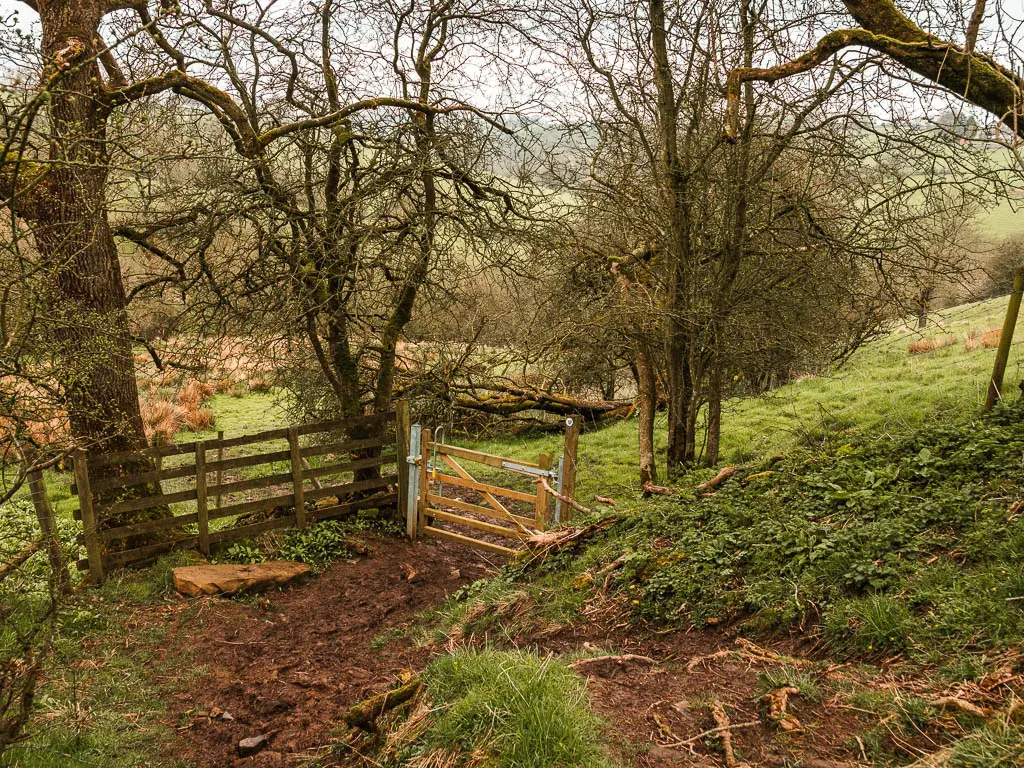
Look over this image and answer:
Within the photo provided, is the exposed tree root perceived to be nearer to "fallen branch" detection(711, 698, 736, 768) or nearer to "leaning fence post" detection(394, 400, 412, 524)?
"fallen branch" detection(711, 698, 736, 768)

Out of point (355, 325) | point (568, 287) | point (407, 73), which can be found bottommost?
point (355, 325)

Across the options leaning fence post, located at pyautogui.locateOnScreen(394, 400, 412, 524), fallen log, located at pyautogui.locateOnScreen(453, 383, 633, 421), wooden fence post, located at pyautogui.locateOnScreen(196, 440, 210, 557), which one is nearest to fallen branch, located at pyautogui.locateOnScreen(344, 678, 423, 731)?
wooden fence post, located at pyautogui.locateOnScreen(196, 440, 210, 557)

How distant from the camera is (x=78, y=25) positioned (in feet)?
22.0

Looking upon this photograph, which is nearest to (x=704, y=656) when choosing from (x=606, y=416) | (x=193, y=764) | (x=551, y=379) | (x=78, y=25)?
(x=193, y=764)

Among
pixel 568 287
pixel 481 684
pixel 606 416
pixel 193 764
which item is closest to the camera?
pixel 481 684

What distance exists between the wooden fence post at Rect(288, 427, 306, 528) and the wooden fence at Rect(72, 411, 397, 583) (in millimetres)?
13

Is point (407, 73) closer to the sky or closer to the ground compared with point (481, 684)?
closer to the sky

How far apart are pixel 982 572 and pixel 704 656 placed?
157 cm

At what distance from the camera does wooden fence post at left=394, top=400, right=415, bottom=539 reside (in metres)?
9.22

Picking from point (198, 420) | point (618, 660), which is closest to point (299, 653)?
point (618, 660)

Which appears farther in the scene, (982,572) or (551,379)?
(551,379)

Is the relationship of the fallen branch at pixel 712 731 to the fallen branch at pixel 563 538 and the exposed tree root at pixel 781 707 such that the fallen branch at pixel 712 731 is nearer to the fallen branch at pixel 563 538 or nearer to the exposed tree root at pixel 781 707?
the exposed tree root at pixel 781 707

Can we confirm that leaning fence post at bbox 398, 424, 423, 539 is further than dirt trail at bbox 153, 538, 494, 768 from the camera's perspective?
Yes

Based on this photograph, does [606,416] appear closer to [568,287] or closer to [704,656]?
[568,287]
